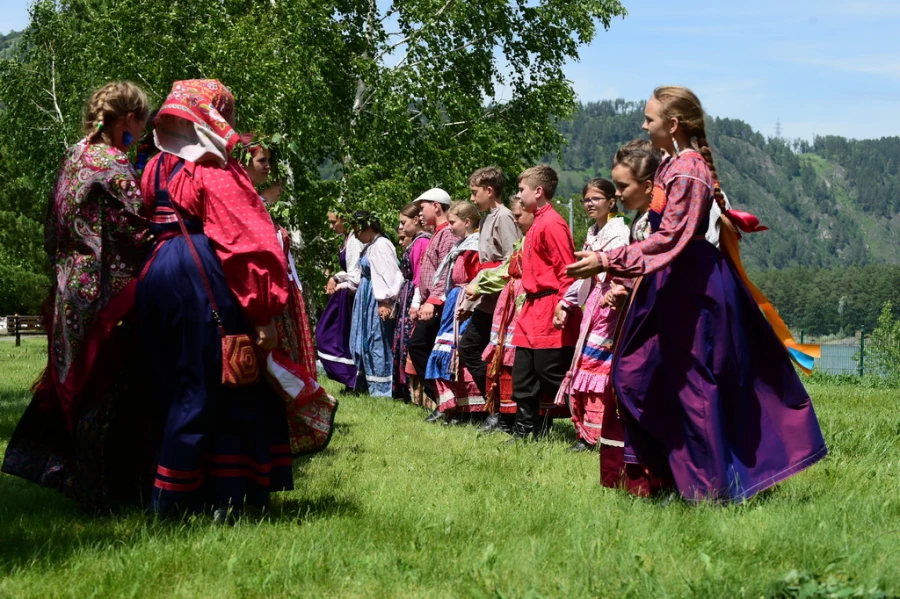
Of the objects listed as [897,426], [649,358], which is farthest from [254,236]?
[897,426]

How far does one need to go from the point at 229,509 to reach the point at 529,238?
3.60 metres

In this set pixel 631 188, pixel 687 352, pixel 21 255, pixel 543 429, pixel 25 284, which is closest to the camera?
pixel 687 352

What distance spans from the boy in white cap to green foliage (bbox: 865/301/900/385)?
20958 millimetres

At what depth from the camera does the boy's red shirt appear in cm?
709

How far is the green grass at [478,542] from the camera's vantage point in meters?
3.28

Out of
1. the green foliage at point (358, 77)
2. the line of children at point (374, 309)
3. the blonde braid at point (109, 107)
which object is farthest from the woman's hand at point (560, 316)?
the green foliage at point (358, 77)

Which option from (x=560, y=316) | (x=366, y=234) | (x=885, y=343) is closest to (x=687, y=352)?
(x=560, y=316)

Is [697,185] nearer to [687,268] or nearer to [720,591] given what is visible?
[687,268]

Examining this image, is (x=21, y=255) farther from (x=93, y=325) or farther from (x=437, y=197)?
(x=93, y=325)

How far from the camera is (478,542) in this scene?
153 inches

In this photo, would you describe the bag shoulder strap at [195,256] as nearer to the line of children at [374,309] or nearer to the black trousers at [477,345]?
the black trousers at [477,345]

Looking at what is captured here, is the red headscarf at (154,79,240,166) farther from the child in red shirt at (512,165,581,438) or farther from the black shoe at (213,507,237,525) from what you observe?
the child in red shirt at (512,165,581,438)

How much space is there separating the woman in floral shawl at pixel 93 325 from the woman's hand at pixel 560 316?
3.11 meters

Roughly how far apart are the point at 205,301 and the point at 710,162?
2211mm
